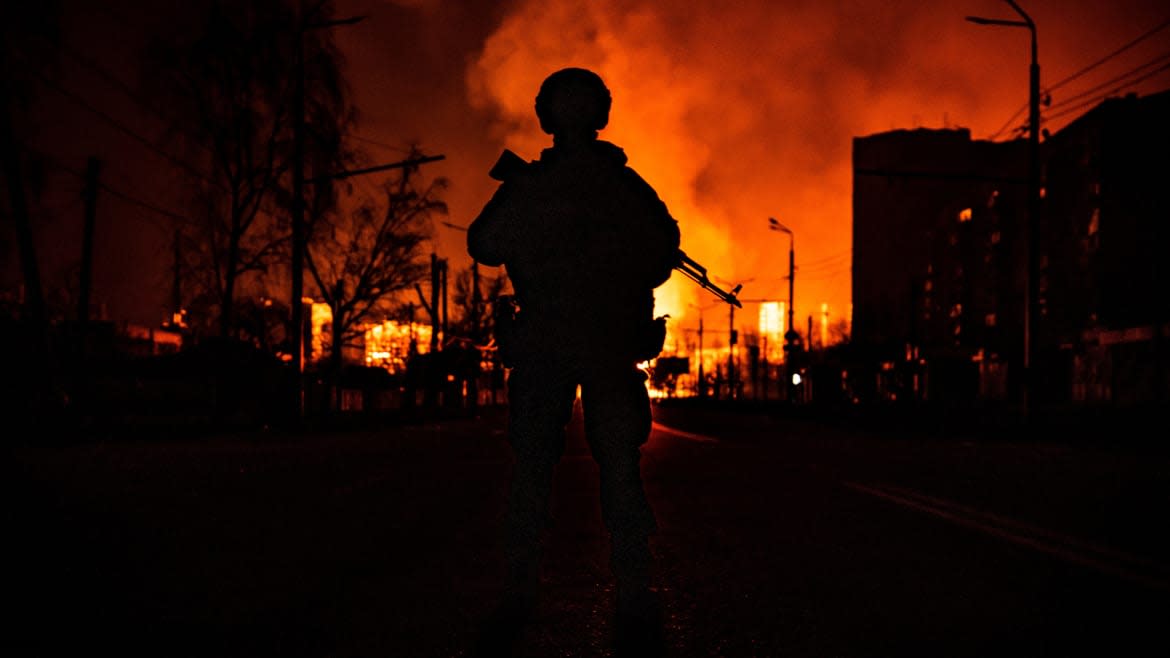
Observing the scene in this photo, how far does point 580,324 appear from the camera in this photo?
13.2ft

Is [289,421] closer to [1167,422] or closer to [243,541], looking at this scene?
[1167,422]

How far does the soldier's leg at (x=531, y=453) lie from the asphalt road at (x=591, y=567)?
0.28 meters

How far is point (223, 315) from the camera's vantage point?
3794 centimetres

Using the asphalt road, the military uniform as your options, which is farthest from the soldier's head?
the asphalt road

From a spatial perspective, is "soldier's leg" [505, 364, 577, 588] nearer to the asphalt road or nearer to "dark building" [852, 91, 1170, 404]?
the asphalt road

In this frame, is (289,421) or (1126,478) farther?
(289,421)

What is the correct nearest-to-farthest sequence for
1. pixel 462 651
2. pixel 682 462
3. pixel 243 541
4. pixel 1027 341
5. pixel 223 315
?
pixel 462 651
pixel 243 541
pixel 682 462
pixel 1027 341
pixel 223 315

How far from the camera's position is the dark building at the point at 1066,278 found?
64000 millimetres

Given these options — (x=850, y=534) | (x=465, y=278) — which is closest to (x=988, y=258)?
(x=465, y=278)

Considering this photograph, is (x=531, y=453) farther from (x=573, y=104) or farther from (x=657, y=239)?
(x=573, y=104)

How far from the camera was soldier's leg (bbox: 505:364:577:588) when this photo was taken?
13.3 ft

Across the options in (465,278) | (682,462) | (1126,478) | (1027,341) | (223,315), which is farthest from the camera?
(465,278)

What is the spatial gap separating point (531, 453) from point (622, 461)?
1.03ft

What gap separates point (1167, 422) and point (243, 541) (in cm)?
2870
